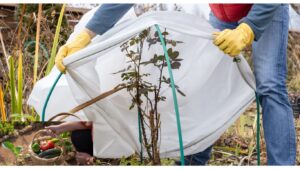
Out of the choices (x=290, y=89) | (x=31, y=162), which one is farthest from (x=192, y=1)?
(x=290, y=89)

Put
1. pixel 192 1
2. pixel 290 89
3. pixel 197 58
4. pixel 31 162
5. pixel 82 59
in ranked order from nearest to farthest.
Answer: pixel 82 59
pixel 31 162
pixel 197 58
pixel 192 1
pixel 290 89

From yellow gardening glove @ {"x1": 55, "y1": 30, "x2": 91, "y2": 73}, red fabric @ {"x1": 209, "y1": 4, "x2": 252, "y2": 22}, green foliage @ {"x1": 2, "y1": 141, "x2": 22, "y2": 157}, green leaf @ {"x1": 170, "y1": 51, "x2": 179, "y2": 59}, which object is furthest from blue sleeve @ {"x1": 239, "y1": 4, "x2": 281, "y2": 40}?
green foliage @ {"x1": 2, "y1": 141, "x2": 22, "y2": 157}

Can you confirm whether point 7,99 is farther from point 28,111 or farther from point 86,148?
point 86,148

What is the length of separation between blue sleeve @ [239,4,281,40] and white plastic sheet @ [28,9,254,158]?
1.18 ft

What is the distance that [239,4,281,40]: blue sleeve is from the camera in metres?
2.00

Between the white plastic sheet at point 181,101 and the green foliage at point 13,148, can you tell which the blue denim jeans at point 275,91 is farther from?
the green foliage at point 13,148

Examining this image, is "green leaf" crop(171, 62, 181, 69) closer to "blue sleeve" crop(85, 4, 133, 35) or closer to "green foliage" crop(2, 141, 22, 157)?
"blue sleeve" crop(85, 4, 133, 35)

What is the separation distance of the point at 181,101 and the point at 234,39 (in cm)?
60

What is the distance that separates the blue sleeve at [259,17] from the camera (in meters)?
2.00

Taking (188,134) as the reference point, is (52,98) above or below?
above

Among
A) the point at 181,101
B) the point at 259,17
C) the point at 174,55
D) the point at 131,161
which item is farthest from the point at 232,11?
the point at 131,161

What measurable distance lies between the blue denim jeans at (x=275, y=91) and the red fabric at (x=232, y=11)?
0.47ft

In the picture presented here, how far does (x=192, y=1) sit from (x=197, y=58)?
0.46 m

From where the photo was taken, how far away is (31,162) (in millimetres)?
2240
